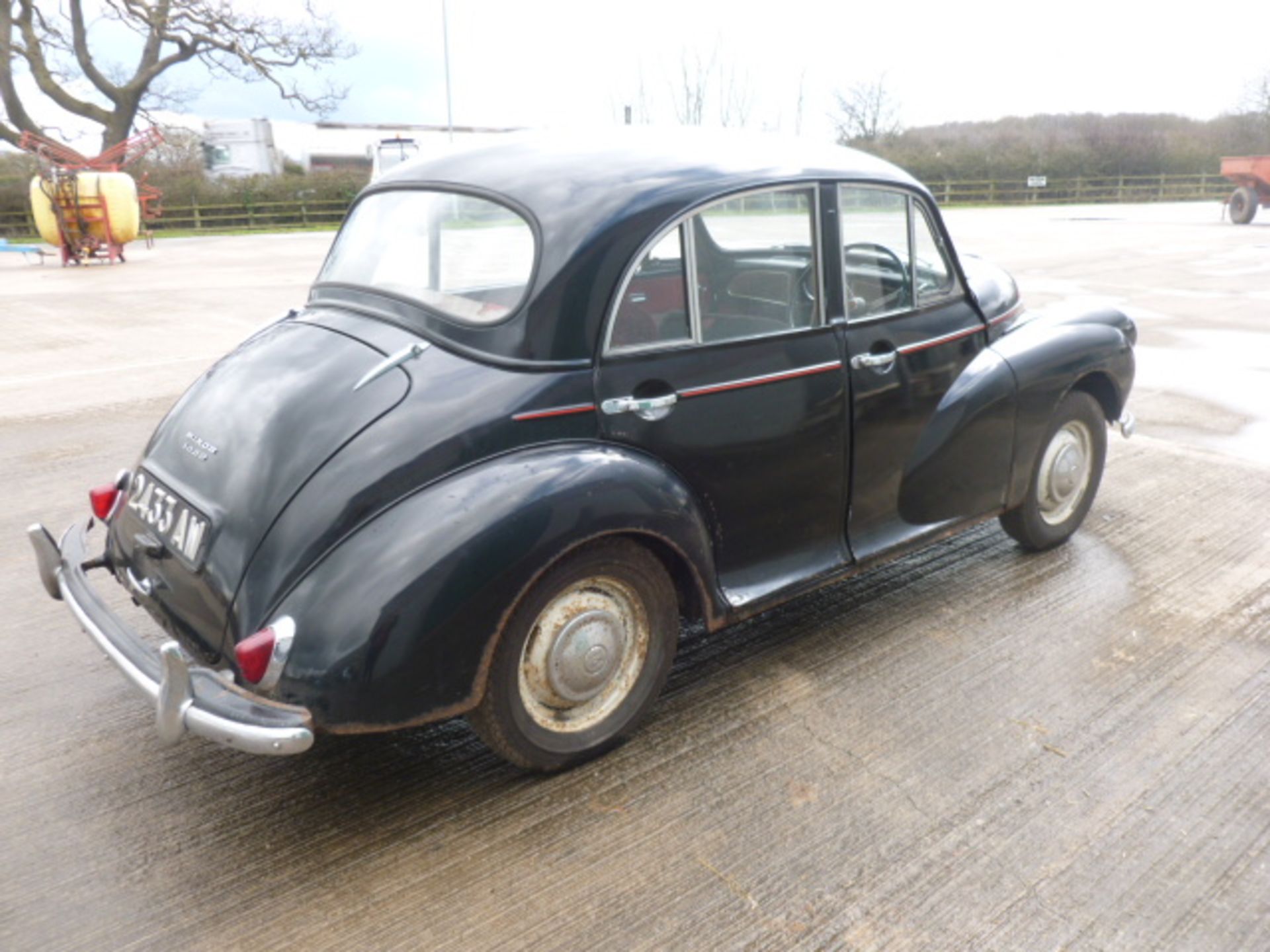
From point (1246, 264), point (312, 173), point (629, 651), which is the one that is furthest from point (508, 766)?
point (312, 173)

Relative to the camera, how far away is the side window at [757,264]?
3188mm

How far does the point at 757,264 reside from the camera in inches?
136

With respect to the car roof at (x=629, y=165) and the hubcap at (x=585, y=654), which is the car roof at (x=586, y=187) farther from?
the hubcap at (x=585, y=654)

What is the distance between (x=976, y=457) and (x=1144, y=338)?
687cm

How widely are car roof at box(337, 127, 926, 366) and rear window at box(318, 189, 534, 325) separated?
5 centimetres

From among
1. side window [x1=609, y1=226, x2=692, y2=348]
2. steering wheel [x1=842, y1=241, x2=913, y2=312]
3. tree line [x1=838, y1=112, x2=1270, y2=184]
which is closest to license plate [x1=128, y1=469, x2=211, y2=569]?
side window [x1=609, y1=226, x2=692, y2=348]

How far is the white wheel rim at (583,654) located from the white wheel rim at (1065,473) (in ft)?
7.21

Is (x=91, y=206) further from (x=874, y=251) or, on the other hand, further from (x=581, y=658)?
(x=581, y=658)

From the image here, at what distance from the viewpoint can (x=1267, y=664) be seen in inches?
138

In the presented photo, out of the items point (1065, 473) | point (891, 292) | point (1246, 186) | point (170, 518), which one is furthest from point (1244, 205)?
point (170, 518)

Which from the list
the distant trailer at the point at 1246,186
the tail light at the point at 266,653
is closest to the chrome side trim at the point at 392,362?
the tail light at the point at 266,653

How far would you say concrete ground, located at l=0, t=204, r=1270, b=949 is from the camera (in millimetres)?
2350

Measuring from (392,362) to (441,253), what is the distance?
2.10 ft

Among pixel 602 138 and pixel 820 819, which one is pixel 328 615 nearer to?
pixel 820 819
